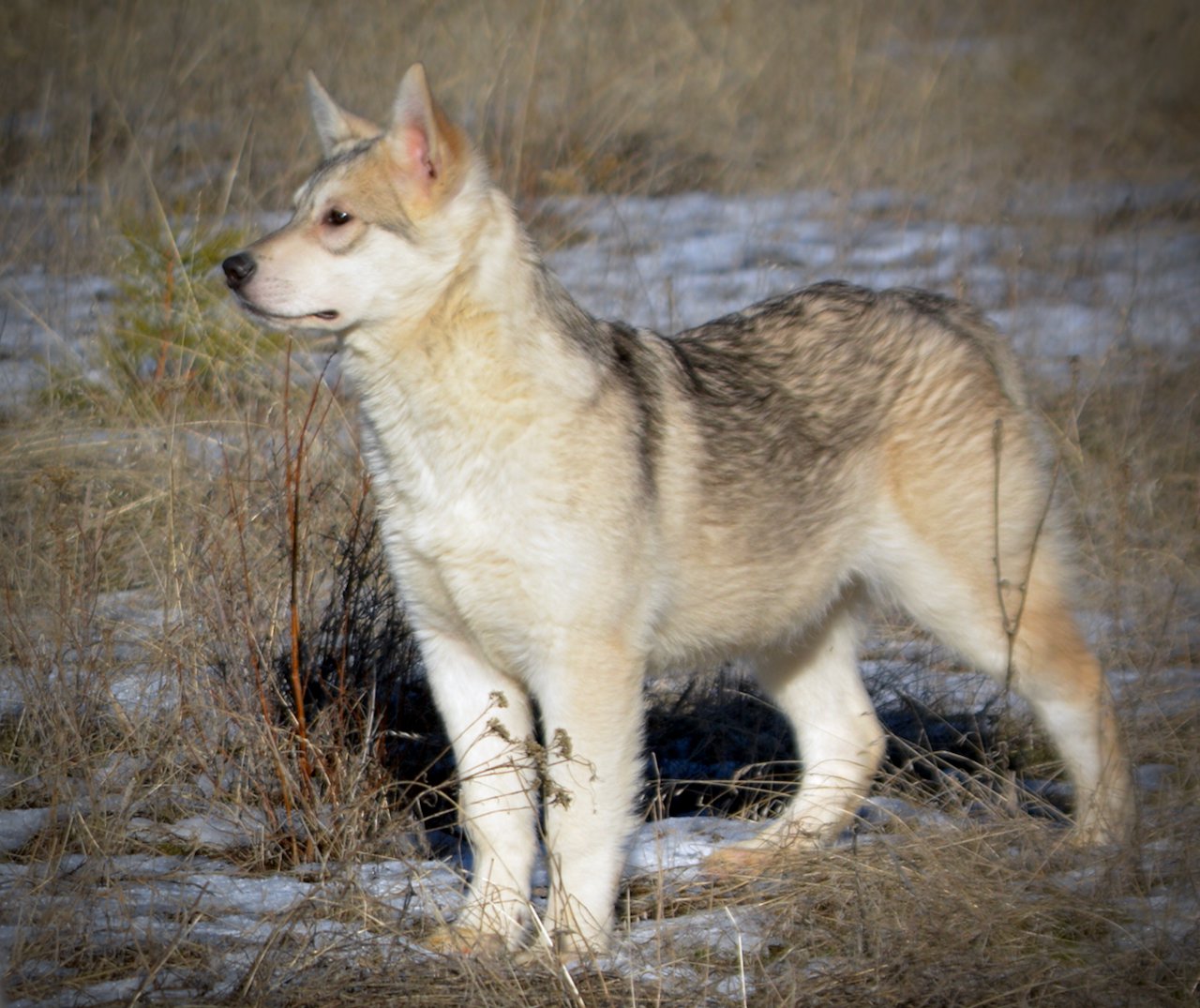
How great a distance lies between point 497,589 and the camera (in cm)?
320

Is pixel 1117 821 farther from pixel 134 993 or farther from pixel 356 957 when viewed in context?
pixel 134 993

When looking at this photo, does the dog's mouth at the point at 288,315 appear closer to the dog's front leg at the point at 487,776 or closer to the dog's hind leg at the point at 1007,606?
the dog's front leg at the point at 487,776

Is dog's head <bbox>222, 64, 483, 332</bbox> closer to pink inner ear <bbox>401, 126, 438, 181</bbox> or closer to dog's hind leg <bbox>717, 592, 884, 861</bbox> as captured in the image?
pink inner ear <bbox>401, 126, 438, 181</bbox>

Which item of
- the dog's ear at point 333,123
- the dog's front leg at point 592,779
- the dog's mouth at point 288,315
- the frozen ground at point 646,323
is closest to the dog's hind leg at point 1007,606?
the frozen ground at point 646,323

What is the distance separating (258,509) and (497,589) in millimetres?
1887

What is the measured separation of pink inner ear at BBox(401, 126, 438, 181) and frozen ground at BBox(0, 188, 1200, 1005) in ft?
5.50

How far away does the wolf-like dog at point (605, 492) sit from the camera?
3.21m

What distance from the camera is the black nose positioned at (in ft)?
10.4

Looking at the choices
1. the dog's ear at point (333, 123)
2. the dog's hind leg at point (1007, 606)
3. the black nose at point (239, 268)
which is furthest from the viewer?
the dog's hind leg at point (1007, 606)

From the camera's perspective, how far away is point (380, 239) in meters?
3.23

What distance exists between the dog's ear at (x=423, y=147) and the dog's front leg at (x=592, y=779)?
1182 mm

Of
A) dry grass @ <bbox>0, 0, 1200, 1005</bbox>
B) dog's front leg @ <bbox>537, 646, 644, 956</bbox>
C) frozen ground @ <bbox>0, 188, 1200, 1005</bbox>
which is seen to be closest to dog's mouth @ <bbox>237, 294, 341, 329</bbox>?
dry grass @ <bbox>0, 0, 1200, 1005</bbox>

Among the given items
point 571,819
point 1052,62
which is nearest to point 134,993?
point 571,819

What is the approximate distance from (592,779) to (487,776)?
420mm
